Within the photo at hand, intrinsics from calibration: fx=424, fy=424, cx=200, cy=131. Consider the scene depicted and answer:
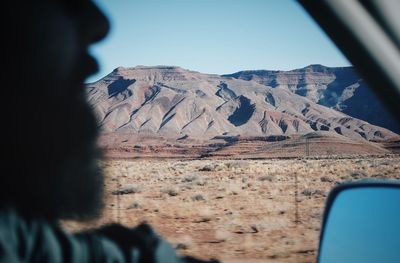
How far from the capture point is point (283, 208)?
46.2 feet

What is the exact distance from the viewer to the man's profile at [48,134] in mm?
1111

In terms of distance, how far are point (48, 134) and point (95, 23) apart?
2.13ft

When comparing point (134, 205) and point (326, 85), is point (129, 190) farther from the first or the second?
point (326, 85)

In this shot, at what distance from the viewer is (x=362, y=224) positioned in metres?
1.45

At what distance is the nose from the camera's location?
1751mm

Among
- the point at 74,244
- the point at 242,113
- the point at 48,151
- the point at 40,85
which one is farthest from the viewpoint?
the point at 242,113

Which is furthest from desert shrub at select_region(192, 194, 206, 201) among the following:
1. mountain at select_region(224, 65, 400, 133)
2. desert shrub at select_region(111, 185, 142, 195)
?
mountain at select_region(224, 65, 400, 133)

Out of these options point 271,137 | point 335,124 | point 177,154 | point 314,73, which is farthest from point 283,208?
point 314,73

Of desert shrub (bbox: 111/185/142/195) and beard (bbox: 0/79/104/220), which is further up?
beard (bbox: 0/79/104/220)

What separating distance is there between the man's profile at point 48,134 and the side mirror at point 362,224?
54 cm

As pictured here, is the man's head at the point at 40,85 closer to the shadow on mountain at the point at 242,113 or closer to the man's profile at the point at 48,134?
the man's profile at the point at 48,134

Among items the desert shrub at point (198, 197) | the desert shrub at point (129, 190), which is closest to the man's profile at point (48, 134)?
the desert shrub at point (198, 197)

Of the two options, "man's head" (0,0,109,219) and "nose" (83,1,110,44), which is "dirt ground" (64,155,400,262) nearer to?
"man's head" (0,0,109,219)

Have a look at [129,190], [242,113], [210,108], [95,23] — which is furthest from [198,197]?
[210,108]
